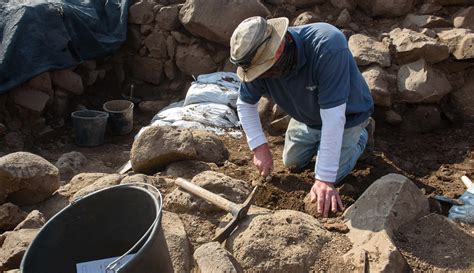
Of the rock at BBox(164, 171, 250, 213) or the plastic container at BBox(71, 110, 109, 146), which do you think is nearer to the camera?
the rock at BBox(164, 171, 250, 213)

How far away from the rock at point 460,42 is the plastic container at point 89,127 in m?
4.14

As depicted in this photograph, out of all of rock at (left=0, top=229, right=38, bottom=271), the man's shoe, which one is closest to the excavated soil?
the man's shoe

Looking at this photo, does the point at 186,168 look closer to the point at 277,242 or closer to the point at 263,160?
the point at 263,160

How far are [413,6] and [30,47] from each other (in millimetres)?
4708

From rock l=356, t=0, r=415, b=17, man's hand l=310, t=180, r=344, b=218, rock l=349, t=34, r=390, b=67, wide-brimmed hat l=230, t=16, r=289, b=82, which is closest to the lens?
wide-brimmed hat l=230, t=16, r=289, b=82

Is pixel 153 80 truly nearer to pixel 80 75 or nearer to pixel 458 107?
pixel 80 75

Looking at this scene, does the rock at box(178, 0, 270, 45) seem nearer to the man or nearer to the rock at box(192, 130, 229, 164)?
the rock at box(192, 130, 229, 164)

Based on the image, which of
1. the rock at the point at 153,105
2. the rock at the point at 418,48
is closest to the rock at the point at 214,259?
the rock at the point at 418,48

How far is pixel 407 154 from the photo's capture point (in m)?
4.70

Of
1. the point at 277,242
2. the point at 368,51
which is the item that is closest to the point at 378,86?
the point at 368,51

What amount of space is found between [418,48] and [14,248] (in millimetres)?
4242

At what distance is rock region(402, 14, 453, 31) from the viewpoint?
540 centimetres

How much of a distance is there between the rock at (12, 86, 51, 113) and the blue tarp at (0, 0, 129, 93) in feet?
0.77

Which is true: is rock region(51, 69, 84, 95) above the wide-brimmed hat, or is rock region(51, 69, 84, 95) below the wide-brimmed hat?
below
